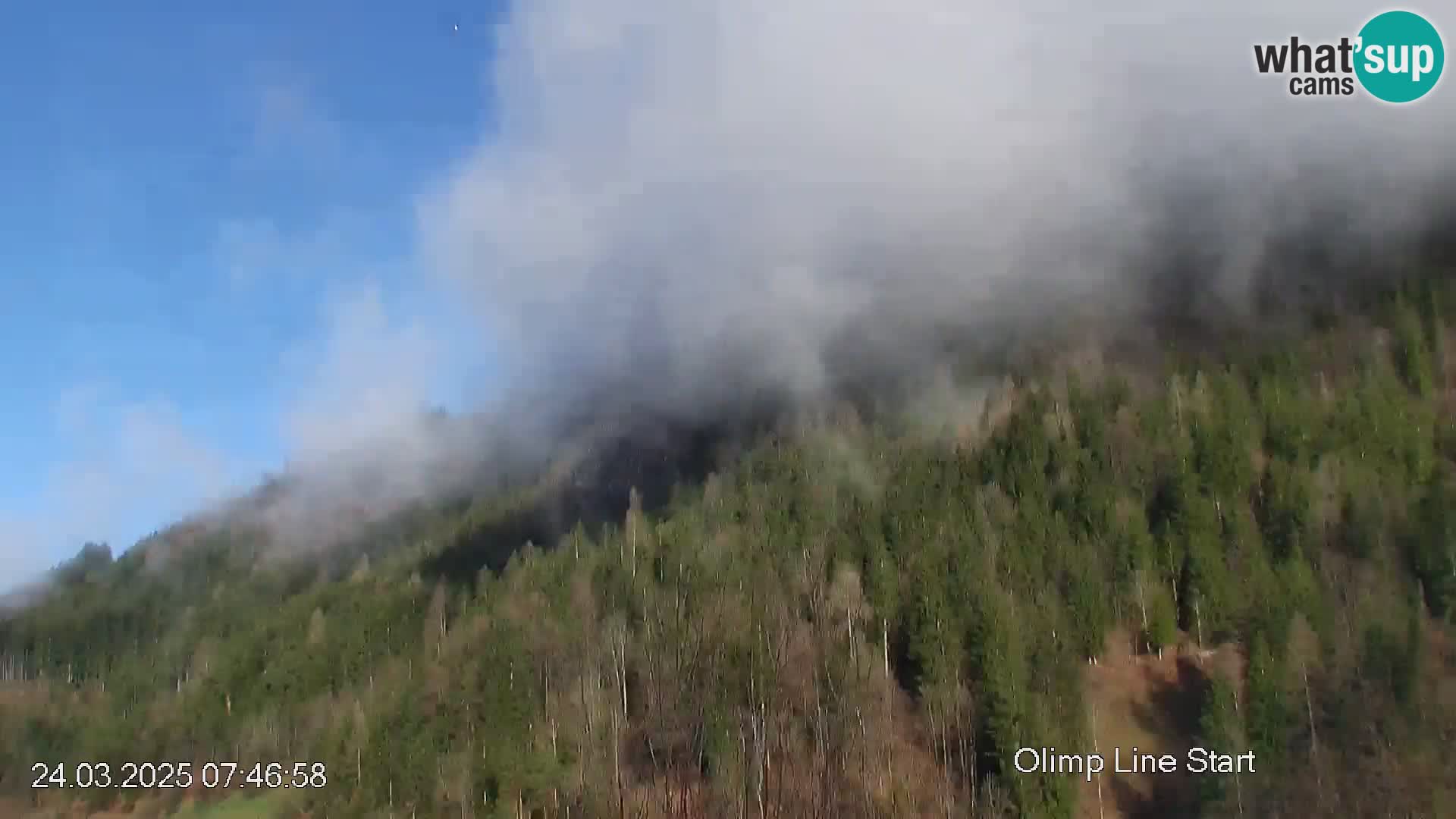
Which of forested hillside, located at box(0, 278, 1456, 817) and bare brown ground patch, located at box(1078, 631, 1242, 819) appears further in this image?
bare brown ground patch, located at box(1078, 631, 1242, 819)

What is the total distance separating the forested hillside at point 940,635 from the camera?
6975 centimetres

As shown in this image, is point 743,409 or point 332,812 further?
point 743,409

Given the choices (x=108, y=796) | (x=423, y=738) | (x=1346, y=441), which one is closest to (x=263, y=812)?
(x=423, y=738)

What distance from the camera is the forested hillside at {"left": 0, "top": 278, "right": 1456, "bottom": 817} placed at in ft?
229

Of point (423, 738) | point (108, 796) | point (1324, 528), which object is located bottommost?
point (108, 796)

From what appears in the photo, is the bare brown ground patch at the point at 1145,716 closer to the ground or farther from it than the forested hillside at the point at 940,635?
closer to the ground

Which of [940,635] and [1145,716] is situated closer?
[940,635]

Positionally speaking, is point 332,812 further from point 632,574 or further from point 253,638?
point 253,638

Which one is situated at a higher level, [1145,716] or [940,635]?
[940,635]

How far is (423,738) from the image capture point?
261ft

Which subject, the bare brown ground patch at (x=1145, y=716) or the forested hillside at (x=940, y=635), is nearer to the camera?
the forested hillside at (x=940, y=635)

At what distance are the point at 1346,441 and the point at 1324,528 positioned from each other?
1877cm

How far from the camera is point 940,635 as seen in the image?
274 ft

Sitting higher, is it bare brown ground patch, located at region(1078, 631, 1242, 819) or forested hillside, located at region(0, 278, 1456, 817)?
forested hillside, located at region(0, 278, 1456, 817)
